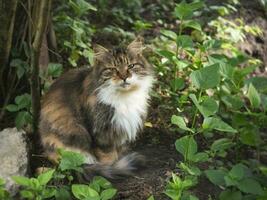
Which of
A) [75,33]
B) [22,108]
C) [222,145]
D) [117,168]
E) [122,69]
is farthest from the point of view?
[75,33]

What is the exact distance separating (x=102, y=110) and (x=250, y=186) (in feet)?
3.98

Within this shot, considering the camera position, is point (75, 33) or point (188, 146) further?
point (75, 33)

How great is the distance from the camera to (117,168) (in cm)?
341

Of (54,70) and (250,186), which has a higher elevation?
(54,70)

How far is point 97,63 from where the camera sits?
3.59 m

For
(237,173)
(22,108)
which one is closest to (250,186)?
(237,173)

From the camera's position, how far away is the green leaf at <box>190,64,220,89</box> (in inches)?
119

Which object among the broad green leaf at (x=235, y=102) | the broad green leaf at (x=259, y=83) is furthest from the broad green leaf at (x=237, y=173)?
the broad green leaf at (x=259, y=83)

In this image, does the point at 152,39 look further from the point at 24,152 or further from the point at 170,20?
the point at 24,152

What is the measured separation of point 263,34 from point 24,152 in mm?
3098

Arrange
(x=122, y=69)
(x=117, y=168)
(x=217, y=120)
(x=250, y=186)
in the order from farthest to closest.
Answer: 1. (x=122, y=69)
2. (x=117, y=168)
3. (x=217, y=120)
4. (x=250, y=186)

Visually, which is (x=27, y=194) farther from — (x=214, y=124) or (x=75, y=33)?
(x=75, y=33)

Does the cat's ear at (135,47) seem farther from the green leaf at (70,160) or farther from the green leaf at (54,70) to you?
the green leaf at (70,160)

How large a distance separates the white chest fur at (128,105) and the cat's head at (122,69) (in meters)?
0.02
